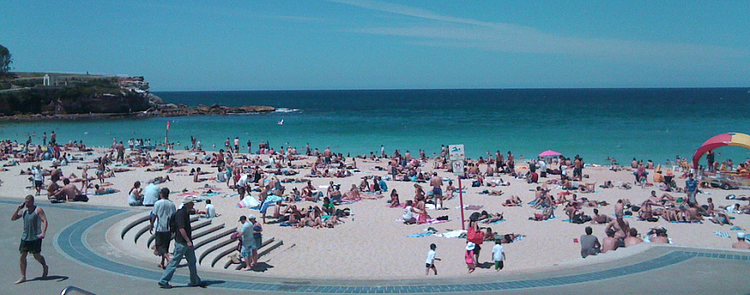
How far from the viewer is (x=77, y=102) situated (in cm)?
7531

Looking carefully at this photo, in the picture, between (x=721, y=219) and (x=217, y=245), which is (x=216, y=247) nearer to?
(x=217, y=245)

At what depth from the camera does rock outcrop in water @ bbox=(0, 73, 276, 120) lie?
7088cm

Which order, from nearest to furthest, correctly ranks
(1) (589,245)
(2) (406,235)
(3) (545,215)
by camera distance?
(1) (589,245) → (2) (406,235) → (3) (545,215)

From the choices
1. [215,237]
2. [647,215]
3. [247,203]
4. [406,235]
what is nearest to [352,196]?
[247,203]

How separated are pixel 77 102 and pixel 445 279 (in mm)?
78844

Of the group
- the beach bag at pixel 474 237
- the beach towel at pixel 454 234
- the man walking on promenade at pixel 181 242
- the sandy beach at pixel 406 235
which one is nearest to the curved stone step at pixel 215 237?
the sandy beach at pixel 406 235

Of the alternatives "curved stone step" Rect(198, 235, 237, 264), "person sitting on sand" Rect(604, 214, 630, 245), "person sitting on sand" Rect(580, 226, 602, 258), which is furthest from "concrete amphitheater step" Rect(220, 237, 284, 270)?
"person sitting on sand" Rect(604, 214, 630, 245)

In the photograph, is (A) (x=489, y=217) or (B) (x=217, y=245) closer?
(B) (x=217, y=245)

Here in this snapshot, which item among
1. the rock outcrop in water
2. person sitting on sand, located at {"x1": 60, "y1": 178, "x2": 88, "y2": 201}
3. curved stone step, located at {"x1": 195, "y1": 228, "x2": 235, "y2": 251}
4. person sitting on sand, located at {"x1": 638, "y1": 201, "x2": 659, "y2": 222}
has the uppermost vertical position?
the rock outcrop in water

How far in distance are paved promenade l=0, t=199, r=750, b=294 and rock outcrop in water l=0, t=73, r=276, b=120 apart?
6988 cm

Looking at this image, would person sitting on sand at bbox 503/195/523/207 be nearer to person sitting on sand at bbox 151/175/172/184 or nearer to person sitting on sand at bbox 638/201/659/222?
person sitting on sand at bbox 638/201/659/222

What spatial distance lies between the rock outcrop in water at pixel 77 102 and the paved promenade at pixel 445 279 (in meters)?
69.9

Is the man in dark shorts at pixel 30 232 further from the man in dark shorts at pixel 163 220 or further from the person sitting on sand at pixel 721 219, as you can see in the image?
the person sitting on sand at pixel 721 219

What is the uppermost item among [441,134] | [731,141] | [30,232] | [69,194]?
[731,141]
